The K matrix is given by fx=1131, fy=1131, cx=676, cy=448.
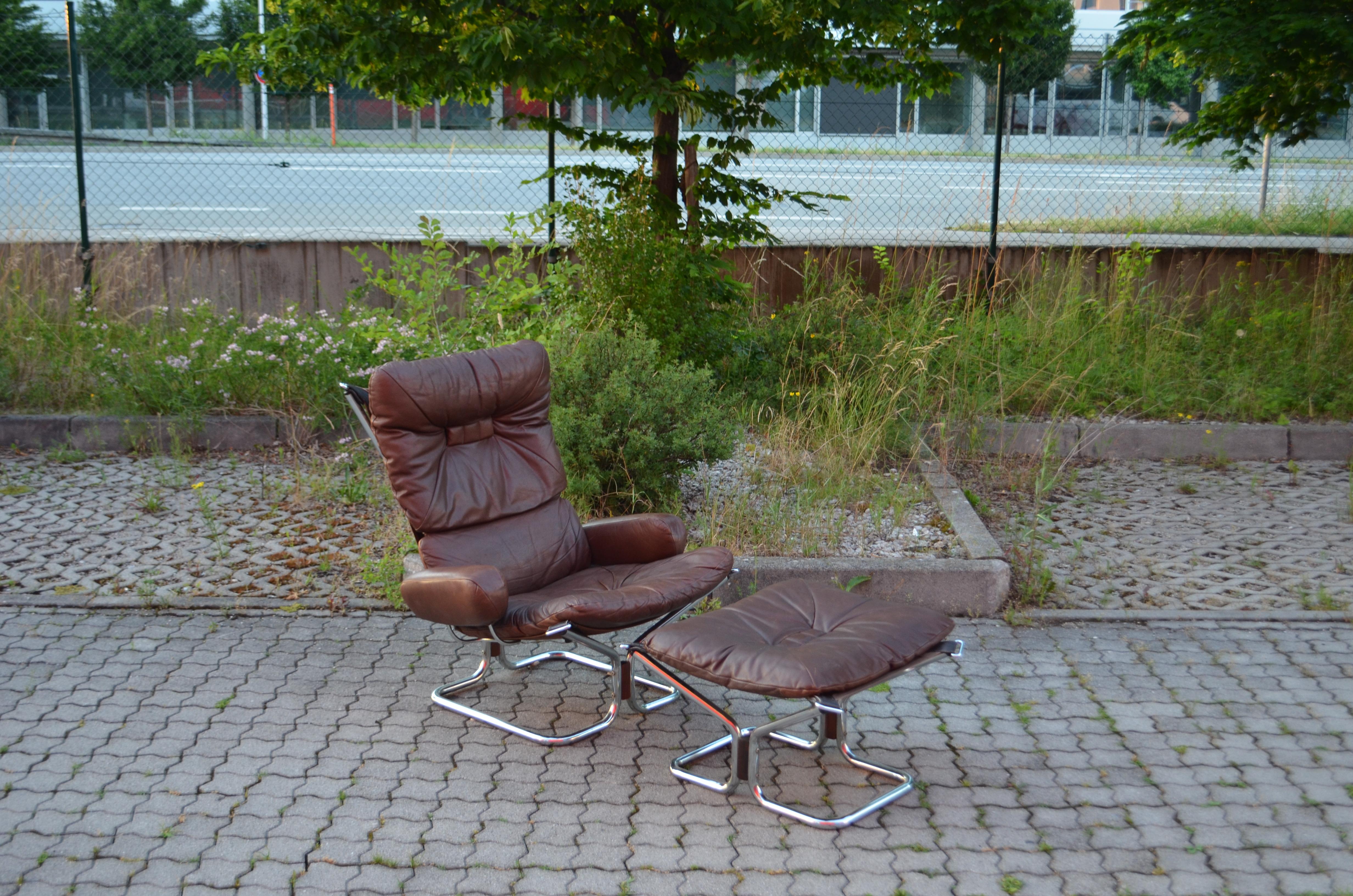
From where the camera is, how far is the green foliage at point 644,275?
6.41 metres

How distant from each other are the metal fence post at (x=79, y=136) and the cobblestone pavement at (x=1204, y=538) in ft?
23.1

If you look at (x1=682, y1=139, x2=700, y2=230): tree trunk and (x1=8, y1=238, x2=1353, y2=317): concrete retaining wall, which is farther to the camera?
(x1=8, y1=238, x2=1353, y2=317): concrete retaining wall

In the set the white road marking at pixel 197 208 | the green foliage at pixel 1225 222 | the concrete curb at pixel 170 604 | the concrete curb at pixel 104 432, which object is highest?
the white road marking at pixel 197 208

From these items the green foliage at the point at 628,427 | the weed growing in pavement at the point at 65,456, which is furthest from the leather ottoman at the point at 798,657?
the weed growing in pavement at the point at 65,456

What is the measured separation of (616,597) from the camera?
374cm

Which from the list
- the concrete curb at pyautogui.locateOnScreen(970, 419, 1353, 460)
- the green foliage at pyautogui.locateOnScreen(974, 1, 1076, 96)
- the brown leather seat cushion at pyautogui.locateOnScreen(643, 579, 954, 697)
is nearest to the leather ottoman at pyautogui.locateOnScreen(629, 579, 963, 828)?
Result: the brown leather seat cushion at pyautogui.locateOnScreen(643, 579, 954, 697)

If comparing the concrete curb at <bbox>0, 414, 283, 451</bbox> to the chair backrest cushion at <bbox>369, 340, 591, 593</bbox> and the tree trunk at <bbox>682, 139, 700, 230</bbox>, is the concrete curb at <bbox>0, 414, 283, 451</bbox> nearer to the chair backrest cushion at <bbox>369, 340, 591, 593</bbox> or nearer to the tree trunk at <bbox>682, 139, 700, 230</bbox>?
the tree trunk at <bbox>682, 139, 700, 230</bbox>

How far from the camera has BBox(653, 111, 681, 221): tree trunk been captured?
6938 millimetres

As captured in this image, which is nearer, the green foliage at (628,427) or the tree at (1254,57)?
the green foliage at (628,427)

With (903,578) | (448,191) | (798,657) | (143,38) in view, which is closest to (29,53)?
(143,38)

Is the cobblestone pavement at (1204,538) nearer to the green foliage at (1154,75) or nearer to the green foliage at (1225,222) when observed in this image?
the green foliage at (1154,75)

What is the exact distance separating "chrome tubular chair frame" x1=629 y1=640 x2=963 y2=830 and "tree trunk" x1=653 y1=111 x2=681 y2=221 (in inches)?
158

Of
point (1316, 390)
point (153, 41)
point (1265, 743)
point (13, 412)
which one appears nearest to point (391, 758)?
point (1265, 743)

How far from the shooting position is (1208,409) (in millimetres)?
7586
